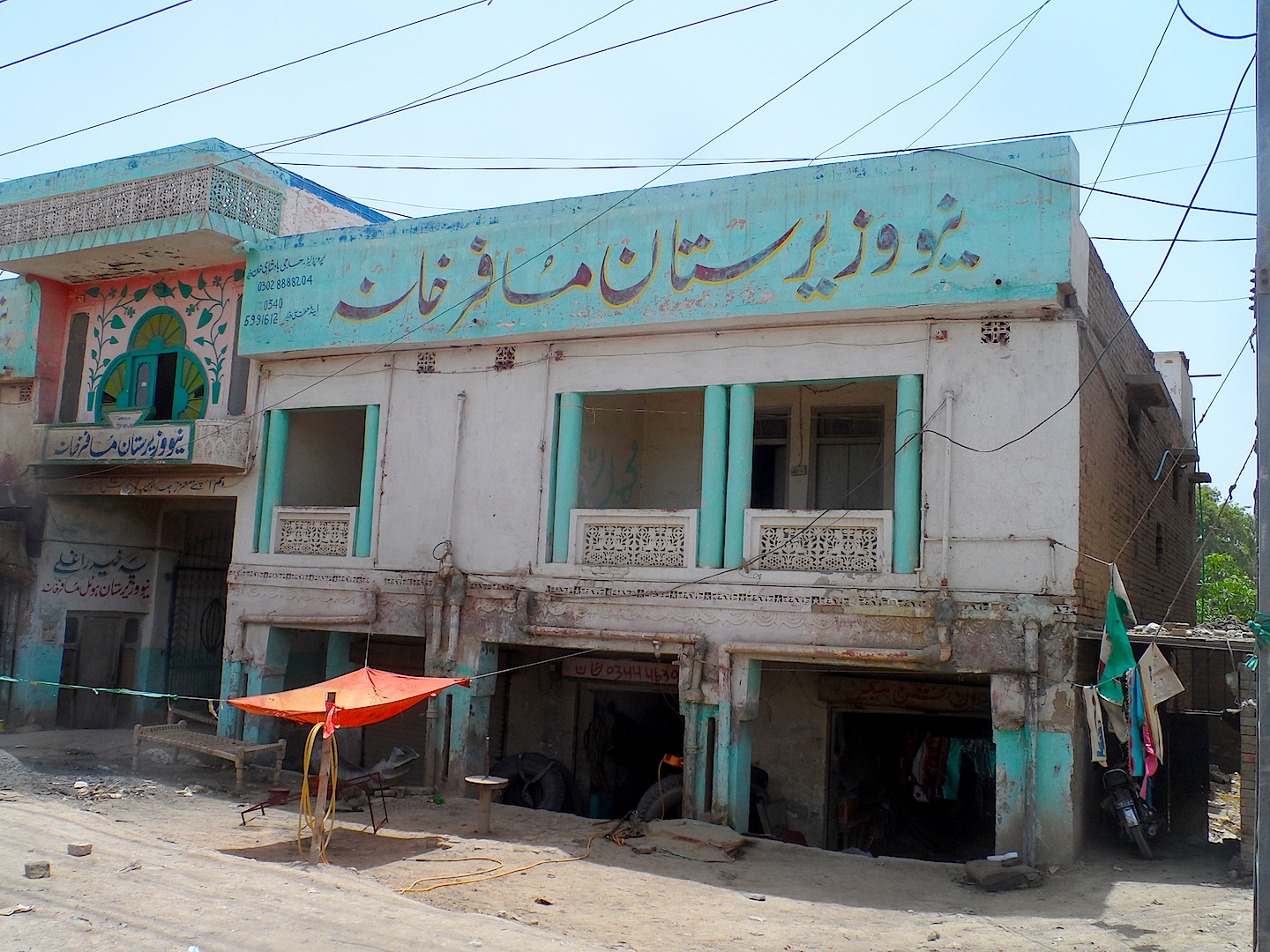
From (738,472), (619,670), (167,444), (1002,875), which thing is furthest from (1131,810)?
(167,444)

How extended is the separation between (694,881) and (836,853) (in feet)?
5.76

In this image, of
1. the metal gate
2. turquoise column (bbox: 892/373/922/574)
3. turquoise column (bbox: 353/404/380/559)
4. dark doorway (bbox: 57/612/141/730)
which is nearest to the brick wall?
turquoise column (bbox: 892/373/922/574)

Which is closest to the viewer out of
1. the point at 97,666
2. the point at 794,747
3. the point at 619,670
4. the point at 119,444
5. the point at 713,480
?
the point at 713,480

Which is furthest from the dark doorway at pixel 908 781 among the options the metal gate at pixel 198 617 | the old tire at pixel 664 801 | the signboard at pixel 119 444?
the metal gate at pixel 198 617

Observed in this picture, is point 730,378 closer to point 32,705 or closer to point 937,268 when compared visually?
point 937,268

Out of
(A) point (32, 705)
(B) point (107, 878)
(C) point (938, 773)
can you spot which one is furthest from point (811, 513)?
(A) point (32, 705)

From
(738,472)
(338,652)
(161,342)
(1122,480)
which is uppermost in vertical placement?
(161,342)

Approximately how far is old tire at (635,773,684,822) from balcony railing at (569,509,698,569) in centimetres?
246

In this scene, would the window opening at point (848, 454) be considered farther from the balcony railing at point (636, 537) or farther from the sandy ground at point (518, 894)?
the sandy ground at point (518, 894)

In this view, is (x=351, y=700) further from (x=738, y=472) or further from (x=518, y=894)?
(x=738, y=472)

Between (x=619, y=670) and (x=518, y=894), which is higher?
(x=619, y=670)

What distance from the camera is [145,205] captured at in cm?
1378

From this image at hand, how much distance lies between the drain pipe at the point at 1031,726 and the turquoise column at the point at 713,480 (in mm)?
3058

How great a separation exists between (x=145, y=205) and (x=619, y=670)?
853 cm
